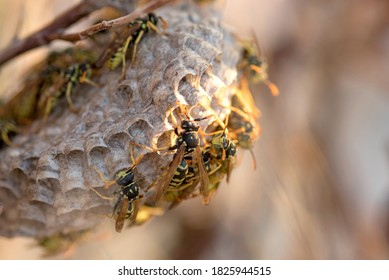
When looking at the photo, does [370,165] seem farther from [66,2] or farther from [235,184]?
[66,2]

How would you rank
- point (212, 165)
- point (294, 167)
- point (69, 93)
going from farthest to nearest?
point (294, 167)
point (69, 93)
point (212, 165)

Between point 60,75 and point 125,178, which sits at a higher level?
point 60,75

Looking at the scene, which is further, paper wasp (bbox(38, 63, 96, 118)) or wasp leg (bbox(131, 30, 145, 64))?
paper wasp (bbox(38, 63, 96, 118))

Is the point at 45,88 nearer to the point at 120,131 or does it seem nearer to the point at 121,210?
the point at 120,131

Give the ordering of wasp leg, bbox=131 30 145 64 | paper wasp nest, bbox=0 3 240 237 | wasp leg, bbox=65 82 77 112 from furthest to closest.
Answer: wasp leg, bbox=65 82 77 112 → wasp leg, bbox=131 30 145 64 → paper wasp nest, bbox=0 3 240 237

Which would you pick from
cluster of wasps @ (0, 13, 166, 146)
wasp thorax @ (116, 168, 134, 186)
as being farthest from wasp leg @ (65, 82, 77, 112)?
wasp thorax @ (116, 168, 134, 186)

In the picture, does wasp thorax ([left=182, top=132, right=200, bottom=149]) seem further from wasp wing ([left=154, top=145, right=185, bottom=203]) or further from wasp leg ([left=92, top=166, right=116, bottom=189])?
wasp leg ([left=92, top=166, right=116, bottom=189])

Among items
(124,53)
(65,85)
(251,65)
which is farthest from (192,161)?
(65,85)

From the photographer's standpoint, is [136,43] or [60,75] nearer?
[136,43]
